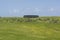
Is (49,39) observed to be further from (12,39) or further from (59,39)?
(12,39)

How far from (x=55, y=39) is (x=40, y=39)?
3.62 meters

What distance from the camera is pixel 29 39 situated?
1495 inches

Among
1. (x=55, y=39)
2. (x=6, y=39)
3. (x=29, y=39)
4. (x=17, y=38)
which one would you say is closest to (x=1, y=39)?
(x=6, y=39)

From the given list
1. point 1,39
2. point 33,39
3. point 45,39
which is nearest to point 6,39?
point 1,39

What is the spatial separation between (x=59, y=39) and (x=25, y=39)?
27.4 ft

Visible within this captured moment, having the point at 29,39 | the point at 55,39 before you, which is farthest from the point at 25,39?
the point at 55,39

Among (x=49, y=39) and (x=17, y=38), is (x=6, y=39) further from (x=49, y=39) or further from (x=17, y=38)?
(x=49, y=39)

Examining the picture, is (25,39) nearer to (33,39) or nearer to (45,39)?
(33,39)

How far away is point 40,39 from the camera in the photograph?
129 feet

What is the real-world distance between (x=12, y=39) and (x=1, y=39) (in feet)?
7.72

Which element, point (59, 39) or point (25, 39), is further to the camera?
point (59, 39)

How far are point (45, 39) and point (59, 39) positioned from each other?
3.56 metres

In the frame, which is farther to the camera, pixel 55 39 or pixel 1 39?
pixel 55 39

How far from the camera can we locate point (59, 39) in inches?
1593
